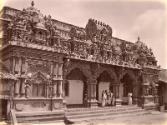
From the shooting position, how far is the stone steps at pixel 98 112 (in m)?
17.9

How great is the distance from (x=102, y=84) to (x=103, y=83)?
0.64 ft

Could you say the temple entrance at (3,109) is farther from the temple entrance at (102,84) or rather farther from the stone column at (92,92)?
the temple entrance at (102,84)

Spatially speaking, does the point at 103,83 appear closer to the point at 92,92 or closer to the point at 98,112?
the point at 92,92

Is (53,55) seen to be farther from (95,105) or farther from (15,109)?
(95,105)

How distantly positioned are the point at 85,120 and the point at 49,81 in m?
3.87

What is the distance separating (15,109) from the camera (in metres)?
15.1

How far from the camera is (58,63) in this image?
17.9 metres

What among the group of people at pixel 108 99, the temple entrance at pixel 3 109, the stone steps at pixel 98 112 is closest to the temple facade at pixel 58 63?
the temple entrance at pixel 3 109

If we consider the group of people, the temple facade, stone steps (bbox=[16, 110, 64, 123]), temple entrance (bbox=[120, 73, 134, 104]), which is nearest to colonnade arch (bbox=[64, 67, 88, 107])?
the temple facade

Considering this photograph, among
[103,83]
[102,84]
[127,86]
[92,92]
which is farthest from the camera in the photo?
[127,86]

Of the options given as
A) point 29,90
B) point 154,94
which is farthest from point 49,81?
point 154,94

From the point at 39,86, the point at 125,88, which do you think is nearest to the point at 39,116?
the point at 39,86

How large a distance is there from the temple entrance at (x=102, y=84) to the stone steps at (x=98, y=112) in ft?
10.4

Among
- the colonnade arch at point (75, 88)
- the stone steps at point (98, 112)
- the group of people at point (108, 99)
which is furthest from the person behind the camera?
the group of people at point (108, 99)
